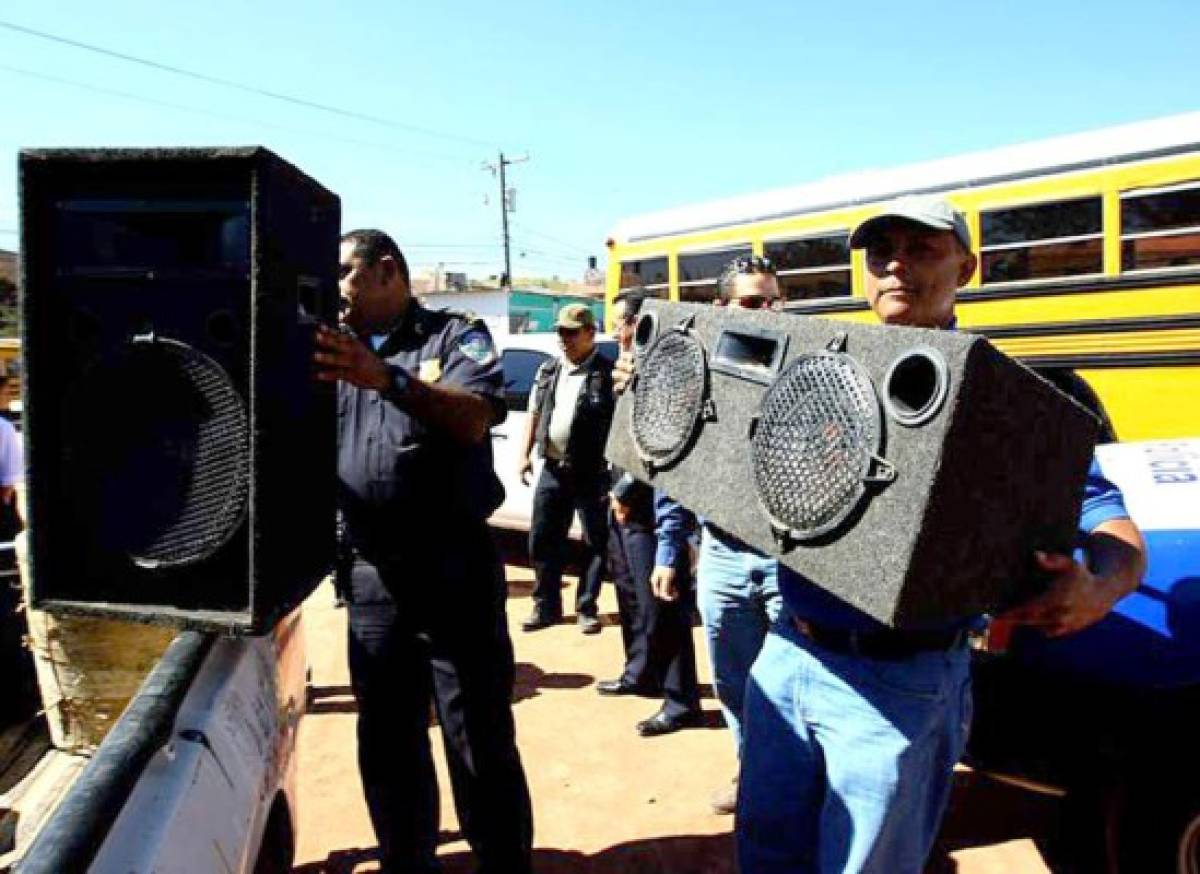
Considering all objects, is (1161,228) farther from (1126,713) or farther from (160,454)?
(160,454)

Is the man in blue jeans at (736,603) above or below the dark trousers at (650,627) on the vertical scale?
above

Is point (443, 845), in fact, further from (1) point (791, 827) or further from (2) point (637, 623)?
(1) point (791, 827)

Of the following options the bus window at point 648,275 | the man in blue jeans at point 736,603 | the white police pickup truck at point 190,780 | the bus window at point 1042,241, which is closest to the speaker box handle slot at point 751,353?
the man in blue jeans at point 736,603

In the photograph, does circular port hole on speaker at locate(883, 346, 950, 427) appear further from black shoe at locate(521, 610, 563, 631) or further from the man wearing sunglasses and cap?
black shoe at locate(521, 610, 563, 631)

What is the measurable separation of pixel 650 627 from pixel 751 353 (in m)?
2.72

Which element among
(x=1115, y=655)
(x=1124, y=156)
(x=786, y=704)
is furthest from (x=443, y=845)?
(x=1124, y=156)

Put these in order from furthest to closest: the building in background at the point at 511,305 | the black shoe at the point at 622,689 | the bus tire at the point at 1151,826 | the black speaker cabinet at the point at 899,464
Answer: the building in background at the point at 511,305, the black shoe at the point at 622,689, the bus tire at the point at 1151,826, the black speaker cabinet at the point at 899,464

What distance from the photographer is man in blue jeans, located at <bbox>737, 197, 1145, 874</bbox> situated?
163cm

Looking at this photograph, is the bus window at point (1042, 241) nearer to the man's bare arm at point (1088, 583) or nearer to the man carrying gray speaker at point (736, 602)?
the man carrying gray speaker at point (736, 602)

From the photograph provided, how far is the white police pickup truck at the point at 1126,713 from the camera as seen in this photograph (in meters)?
2.25

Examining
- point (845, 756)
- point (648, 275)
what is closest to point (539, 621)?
point (845, 756)

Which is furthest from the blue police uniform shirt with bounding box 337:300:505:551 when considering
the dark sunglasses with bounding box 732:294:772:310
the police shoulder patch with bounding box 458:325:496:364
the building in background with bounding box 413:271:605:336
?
the building in background with bounding box 413:271:605:336

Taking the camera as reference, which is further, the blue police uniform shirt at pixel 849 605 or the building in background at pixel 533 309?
the building in background at pixel 533 309

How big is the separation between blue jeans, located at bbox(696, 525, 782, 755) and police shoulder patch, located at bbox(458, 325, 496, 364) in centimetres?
81
